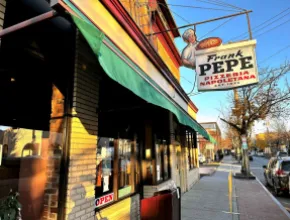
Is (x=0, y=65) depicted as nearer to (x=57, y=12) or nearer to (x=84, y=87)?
(x=84, y=87)

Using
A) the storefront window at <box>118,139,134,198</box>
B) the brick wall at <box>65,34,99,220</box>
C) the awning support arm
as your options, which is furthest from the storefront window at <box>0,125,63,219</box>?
the storefront window at <box>118,139,134,198</box>

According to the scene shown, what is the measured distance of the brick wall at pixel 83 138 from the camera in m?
3.54

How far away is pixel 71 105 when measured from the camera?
12.1 feet

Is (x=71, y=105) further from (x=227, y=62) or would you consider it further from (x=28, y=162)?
(x=227, y=62)

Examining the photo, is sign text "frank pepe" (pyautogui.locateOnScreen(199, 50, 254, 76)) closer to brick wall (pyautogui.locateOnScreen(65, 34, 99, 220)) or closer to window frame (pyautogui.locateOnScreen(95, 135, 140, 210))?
window frame (pyautogui.locateOnScreen(95, 135, 140, 210))

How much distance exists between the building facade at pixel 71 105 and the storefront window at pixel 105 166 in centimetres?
2

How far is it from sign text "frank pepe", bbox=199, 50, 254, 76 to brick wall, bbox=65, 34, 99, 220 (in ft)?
14.6

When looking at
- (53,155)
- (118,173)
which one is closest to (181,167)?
(118,173)

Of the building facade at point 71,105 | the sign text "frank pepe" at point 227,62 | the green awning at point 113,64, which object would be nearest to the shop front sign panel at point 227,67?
the sign text "frank pepe" at point 227,62

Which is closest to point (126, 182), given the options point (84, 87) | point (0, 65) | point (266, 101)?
point (84, 87)

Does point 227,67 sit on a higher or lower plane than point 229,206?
higher

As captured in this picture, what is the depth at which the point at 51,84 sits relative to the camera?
414 cm

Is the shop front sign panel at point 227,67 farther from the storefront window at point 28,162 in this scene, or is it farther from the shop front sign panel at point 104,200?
the storefront window at point 28,162

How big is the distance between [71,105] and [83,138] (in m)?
0.55
